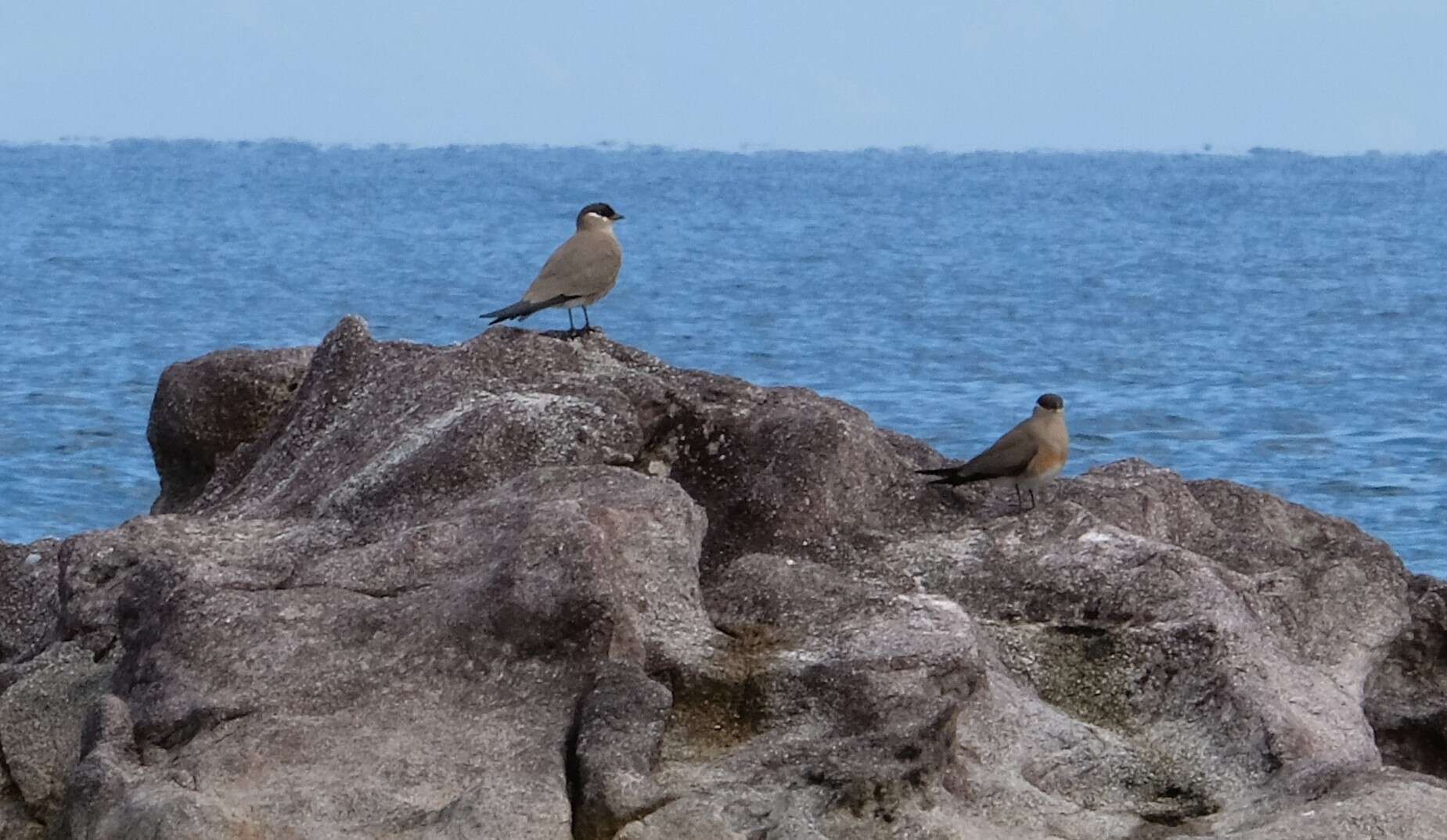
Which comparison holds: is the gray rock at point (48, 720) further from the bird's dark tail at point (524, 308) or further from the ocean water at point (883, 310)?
the ocean water at point (883, 310)

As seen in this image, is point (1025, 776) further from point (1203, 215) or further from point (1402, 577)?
point (1203, 215)

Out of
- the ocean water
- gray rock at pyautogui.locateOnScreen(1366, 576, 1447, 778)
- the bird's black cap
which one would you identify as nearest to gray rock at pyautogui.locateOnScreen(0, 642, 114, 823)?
the bird's black cap

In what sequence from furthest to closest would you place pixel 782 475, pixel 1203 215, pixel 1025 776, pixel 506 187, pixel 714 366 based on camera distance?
pixel 506 187, pixel 1203 215, pixel 714 366, pixel 782 475, pixel 1025 776

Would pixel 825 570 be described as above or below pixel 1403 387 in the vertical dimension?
above

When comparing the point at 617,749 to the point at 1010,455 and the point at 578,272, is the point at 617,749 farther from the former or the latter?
the point at 578,272

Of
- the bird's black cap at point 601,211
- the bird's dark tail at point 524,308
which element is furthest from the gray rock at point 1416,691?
the bird's black cap at point 601,211

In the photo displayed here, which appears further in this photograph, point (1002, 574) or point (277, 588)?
point (1002, 574)

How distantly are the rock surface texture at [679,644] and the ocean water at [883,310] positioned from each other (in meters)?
13.3

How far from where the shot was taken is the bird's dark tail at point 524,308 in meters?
10.7

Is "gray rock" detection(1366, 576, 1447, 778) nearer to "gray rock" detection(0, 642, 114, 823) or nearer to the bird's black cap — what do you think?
the bird's black cap

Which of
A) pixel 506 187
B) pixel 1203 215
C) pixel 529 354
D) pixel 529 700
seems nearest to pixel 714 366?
pixel 529 354

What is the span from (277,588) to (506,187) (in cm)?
12882

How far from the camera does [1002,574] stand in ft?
27.3

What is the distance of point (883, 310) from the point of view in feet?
167
